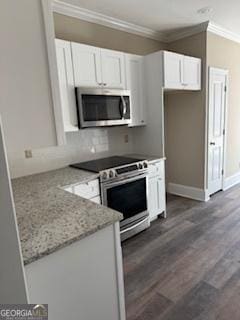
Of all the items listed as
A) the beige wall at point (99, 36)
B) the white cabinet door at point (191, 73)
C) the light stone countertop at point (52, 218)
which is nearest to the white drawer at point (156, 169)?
the white cabinet door at point (191, 73)

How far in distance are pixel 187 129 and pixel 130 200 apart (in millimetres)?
1871

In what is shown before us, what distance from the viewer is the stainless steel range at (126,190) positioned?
8.23 ft

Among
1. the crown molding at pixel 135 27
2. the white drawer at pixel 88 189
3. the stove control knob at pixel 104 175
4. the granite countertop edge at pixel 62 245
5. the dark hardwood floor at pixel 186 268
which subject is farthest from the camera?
the crown molding at pixel 135 27

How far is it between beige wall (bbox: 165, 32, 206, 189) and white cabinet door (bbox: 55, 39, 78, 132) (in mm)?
2149

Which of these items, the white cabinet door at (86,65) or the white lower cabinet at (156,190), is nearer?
the white cabinet door at (86,65)

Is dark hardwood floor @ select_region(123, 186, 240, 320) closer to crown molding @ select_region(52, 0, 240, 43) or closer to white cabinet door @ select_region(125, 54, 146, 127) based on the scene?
white cabinet door @ select_region(125, 54, 146, 127)

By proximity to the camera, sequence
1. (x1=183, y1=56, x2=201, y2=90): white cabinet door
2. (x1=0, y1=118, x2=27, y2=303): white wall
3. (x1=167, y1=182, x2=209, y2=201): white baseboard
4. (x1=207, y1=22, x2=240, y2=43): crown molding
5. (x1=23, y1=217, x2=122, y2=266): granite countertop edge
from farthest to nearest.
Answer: (x1=167, y1=182, x2=209, y2=201): white baseboard < (x1=207, y1=22, x2=240, y2=43): crown molding < (x1=183, y1=56, x2=201, y2=90): white cabinet door < (x1=23, y1=217, x2=122, y2=266): granite countertop edge < (x1=0, y1=118, x2=27, y2=303): white wall

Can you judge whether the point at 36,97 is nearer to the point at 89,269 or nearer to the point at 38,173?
the point at 89,269

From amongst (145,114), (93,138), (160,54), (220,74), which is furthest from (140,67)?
(220,74)

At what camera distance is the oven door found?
2.54 metres

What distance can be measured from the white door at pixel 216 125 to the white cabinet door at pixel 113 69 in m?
1.60


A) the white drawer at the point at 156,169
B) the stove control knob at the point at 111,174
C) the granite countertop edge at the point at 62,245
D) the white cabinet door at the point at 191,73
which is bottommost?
the white drawer at the point at 156,169

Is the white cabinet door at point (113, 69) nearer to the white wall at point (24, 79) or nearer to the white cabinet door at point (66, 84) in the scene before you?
the white cabinet door at point (66, 84)

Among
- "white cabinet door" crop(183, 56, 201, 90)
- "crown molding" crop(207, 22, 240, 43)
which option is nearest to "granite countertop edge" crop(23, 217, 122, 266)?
"white cabinet door" crop(183, 56, 201, 90)
